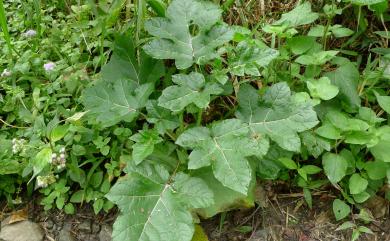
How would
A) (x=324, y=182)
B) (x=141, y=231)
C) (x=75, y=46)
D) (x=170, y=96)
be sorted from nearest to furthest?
(x=141, y=231)
(x=170, y=96)
(x=324, y=182)
(x=75, y=46)

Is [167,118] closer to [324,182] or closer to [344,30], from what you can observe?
[324,182]

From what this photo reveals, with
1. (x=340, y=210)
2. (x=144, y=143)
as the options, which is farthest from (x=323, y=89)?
(x=144, y=143)

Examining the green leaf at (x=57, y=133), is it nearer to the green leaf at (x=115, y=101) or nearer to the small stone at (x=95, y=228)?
the green leaf at (x=115, y=101)

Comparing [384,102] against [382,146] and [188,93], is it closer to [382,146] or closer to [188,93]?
[382,146]

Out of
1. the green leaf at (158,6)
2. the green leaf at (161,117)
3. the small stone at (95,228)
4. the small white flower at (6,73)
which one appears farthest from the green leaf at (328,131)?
the small white flower at (6,73)

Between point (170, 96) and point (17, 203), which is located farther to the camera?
point (17, 203)

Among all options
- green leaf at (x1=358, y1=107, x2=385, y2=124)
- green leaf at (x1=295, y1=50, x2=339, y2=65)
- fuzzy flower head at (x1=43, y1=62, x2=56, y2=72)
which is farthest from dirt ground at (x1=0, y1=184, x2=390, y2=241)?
fuzzy flower head at (x1=43, y1=62, x2=56, y2=72)

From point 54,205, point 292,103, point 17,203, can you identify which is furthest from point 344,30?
point 17,203
